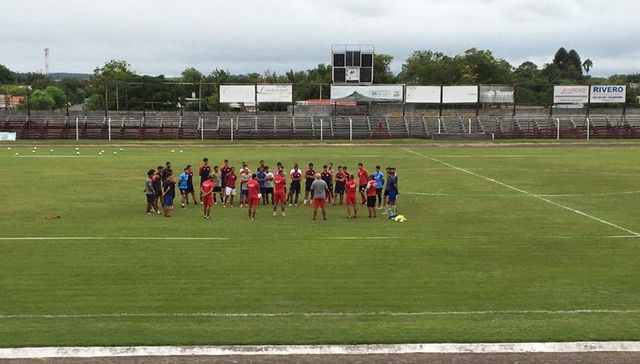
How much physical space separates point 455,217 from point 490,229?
7.87 feet

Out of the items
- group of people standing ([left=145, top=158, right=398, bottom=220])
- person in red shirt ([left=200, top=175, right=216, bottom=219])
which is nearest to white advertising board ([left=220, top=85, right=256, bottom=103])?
group of people standing ([left=145, top=158, right=398, bottom=220])

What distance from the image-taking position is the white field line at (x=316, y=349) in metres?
9.61

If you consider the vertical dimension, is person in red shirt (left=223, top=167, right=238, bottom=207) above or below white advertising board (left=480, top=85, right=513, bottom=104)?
below

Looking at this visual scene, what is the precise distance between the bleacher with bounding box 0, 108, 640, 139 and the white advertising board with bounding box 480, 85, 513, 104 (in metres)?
2.12

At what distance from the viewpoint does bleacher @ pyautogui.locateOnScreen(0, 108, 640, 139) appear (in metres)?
73.2

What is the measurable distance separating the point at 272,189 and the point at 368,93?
183ft

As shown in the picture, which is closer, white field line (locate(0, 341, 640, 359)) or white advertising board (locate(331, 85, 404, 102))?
white field line (locate(0, 341, 640, 359))

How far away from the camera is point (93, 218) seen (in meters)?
22.0

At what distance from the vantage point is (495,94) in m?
81.1

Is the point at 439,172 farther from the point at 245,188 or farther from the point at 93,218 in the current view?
the point at 93,218

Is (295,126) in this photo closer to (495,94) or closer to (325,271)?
(495,94)

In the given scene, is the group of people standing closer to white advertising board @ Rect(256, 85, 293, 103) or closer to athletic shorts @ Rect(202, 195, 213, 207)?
athletic shorts @ Rect(202, 195, 213, 207)

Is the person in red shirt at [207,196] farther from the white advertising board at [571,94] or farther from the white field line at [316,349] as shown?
the white advertising board at [571,94]

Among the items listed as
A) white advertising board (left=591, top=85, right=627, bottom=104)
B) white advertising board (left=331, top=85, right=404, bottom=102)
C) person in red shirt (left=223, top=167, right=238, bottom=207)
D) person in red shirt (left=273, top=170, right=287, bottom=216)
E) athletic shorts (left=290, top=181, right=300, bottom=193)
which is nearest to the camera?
person in red shirt (left=273, top=170, right=287, bottom=216)
